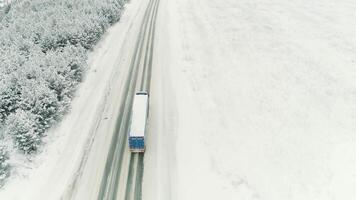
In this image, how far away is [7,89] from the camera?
95.6ft

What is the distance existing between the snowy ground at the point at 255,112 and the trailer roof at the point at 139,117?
2.44 m

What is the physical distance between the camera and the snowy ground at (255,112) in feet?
74.7

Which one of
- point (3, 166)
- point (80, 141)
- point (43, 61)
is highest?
point (43, 61)

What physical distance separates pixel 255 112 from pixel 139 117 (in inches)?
480

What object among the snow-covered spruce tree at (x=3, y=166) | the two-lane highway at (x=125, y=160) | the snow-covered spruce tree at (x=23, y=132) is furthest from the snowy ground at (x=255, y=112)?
the snow-covered spruce tree at (x=3, y=166)

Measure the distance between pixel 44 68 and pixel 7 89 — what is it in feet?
17.5

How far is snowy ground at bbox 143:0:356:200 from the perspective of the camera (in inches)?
896

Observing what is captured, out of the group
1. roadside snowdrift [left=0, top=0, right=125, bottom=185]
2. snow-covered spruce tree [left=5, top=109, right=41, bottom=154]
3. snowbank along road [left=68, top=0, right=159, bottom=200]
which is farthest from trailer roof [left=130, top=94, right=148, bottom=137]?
snow-covered spruce tree [left=5, top=109, right=41, bottom=154]

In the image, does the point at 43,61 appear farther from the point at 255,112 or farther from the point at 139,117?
the point at 255,112

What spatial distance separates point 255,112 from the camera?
99.2 ft

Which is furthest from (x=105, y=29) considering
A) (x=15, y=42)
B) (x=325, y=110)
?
(x=325, y=110)

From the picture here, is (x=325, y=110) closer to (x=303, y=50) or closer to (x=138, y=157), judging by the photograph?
(x=303, y=50)

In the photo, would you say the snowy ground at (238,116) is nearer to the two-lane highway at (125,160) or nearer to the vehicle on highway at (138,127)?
the two-lane highway at (125,160)

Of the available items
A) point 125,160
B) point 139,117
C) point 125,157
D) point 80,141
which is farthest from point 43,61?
point 125,160
